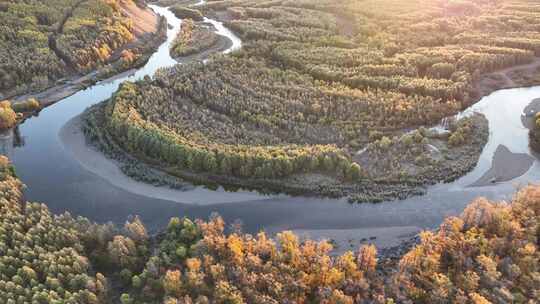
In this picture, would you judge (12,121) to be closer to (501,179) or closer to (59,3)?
(59,3)

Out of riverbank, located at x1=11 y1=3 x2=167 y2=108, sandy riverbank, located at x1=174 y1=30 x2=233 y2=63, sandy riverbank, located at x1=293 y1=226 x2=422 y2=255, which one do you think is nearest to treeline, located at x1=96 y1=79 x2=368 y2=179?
sandy riverbank, located at x1=293 y1=226 x2=422 y2=255

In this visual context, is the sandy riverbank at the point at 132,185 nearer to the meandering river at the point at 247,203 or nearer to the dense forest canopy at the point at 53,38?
the meandering river at the point at 247,203

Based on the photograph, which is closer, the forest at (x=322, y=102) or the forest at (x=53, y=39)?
the forest at (x=322, y=102)

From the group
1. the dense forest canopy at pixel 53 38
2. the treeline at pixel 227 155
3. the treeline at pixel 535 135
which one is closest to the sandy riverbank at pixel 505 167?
the treeline at pixel 535 135

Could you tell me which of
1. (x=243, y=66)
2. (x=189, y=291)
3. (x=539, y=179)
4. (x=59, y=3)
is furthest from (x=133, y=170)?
(x=59, y=3)

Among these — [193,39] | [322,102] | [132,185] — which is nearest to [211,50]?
[193,39]

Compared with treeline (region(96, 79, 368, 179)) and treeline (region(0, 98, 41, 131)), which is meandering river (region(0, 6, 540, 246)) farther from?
treeline (region(0, 98, 41, 131))

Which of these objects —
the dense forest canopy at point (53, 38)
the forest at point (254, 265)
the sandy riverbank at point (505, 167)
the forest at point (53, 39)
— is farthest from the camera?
the dense forest canopy at point (53, 38)
